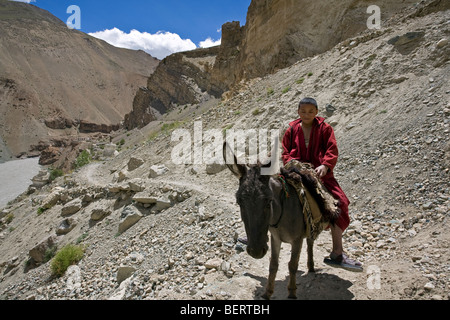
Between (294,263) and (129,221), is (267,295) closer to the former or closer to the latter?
(294,263)

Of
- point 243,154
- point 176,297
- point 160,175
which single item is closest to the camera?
point 176,297

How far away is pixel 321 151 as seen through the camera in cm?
372

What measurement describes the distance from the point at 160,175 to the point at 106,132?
79.0 metres

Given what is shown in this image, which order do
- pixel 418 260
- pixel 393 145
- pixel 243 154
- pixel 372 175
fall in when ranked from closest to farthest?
1. pixel 418 260
2. pixel 372 175
3. pixel 393 145
4. pixel 243 154

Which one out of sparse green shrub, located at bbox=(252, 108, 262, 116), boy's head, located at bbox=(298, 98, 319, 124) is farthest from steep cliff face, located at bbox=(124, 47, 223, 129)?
boy's head, located at bbox=(298, 98, 319, 124)

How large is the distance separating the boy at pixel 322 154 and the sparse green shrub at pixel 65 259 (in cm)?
828

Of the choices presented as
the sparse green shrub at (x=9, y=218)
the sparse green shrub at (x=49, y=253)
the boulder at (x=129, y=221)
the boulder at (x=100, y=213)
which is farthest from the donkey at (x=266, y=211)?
the sparse green shrub at (x=9, y=218)

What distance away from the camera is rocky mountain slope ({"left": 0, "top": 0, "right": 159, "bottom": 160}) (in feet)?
240

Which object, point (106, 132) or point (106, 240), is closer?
point (106, 240)

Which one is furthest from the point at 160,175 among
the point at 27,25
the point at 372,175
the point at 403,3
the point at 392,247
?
the point at 27,25

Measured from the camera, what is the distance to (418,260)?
3766 millimetres

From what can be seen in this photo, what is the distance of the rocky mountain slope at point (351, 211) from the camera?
4.03 m

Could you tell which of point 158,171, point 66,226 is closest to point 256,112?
point 158,171
